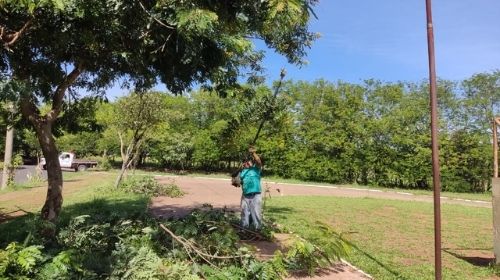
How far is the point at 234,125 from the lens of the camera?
8.58 meters

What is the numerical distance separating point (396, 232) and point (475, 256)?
260 cm

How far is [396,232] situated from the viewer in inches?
457

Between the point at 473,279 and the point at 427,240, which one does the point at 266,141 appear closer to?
the point at 427,240

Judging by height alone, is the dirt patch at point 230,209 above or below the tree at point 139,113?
below

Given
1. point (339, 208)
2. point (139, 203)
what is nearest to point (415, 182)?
point (339, 208)

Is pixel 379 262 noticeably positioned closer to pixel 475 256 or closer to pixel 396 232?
pixel 475 256

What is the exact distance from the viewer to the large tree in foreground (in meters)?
4.06

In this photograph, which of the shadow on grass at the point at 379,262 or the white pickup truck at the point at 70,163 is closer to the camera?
the shadow on grass at the point at 379,262

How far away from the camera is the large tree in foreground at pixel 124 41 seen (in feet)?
13.3

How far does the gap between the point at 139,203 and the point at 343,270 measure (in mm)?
9617

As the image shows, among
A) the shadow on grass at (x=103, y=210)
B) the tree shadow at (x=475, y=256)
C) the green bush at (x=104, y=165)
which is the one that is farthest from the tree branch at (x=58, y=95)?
the green bush at (x=104, y=165)

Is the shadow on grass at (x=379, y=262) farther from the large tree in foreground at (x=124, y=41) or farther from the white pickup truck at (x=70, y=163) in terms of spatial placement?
the white pickup truck at (x=70, y=163)

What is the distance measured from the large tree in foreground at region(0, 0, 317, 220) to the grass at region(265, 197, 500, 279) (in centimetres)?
378

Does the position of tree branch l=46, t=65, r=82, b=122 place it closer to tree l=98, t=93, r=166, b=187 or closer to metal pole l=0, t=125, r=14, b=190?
tree l=98, t=93, r=166, b=187
